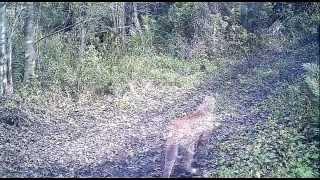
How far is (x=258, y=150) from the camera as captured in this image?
9.16m

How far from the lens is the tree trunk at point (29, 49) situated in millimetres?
14531

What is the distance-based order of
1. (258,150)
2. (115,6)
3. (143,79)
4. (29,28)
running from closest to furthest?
(258,150) → (29,28) → (143,79) → (115,6)

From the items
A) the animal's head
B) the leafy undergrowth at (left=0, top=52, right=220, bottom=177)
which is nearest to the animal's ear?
the leafy undergrowth at (left=0, top=52, right=220, bottom=177)

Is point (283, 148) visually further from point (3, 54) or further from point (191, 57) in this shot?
point (191, 57)

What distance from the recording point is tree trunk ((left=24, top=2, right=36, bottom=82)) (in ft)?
47.7

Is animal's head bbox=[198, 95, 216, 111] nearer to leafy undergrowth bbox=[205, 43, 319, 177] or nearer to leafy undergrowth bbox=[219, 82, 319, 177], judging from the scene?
leafy undergrowth bbox=[205, 43, 319, 177]

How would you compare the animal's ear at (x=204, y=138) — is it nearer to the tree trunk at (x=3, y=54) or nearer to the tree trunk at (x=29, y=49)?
the tree trunk at (x=3, y=54)

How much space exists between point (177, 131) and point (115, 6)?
7152 millimetres

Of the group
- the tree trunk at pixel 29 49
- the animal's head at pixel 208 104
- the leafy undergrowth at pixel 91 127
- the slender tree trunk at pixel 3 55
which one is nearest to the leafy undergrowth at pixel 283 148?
the leafy undergrowth at pixel 91 127

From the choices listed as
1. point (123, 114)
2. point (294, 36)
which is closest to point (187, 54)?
→ point (294, 36)

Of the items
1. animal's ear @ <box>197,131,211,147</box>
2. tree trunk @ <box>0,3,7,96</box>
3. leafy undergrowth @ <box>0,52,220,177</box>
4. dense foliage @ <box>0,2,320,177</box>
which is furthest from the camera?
tree trunk @ <box>0,3,7,96</box>

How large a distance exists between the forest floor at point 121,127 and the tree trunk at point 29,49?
1559 mm

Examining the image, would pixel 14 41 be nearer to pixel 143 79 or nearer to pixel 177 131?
pixel 143 79

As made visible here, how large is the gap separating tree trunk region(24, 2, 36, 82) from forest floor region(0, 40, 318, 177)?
1559 mm
